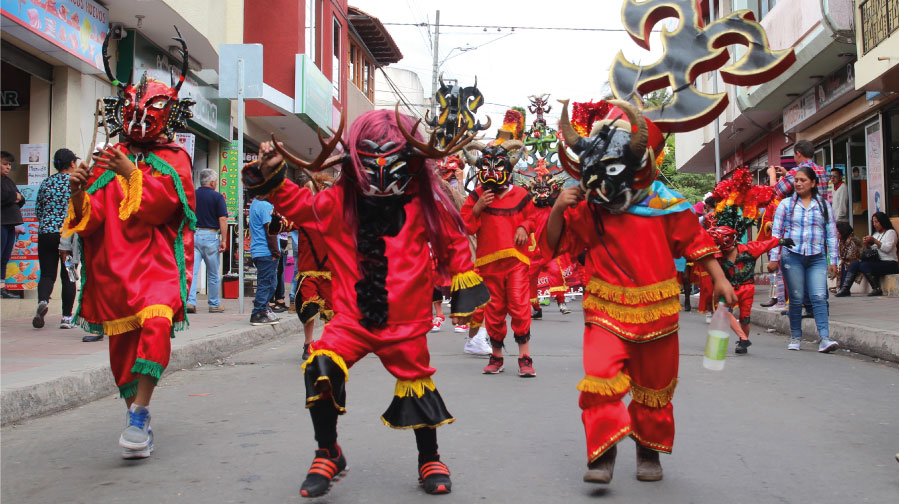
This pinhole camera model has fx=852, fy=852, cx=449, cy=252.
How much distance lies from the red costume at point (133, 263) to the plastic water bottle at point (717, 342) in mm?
2774

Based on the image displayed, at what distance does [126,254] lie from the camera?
464 centimetres

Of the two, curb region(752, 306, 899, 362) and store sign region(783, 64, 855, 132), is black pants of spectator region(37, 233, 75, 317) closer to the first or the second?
curb region(752, 306, 899, 362)

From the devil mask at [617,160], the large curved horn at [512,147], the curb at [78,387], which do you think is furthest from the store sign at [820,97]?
the devil mask at [617,160]

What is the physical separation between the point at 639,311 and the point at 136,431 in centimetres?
265

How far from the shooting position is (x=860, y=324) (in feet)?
32.9

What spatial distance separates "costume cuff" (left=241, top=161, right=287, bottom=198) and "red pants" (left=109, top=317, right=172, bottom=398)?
1.13 metres

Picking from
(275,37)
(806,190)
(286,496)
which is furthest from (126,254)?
(275,37)

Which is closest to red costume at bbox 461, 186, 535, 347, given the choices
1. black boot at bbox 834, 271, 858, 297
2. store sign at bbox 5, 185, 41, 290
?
store sign at bbox 5, 185, 41, 290

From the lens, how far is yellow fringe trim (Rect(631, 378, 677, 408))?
13.4ft

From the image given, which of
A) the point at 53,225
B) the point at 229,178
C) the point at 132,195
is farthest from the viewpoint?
the point at 229,178

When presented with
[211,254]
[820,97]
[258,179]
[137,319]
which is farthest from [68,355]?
[820,97]

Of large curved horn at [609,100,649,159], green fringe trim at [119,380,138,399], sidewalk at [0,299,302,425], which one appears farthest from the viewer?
sidewalk at [0,299,302,425]

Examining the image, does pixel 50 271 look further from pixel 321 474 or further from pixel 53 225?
pixel 321 474

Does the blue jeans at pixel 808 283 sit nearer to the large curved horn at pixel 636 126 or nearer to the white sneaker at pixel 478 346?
the white sneaker at pixel 478 346
